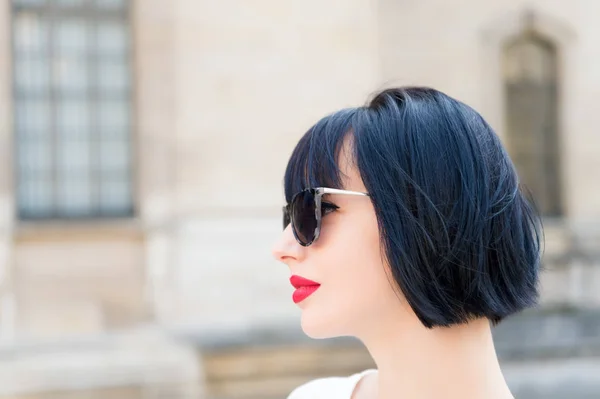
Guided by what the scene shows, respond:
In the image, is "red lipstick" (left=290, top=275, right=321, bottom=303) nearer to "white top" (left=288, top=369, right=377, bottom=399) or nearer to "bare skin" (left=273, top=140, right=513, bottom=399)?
"bare skin" (left=273, top=140, right=513, bottom=399)

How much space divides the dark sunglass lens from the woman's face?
0.02 m

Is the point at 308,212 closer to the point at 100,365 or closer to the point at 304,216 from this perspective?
the point at 304,216

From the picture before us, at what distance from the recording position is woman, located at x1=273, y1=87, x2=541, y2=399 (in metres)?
1.50

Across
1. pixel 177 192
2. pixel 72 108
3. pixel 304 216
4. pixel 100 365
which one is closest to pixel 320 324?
pixel 304 216

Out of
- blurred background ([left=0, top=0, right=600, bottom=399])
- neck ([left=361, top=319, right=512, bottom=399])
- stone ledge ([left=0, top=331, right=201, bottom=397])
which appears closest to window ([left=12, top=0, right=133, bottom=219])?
blurred background ([left=0, top=0, right=600, bottom=399])

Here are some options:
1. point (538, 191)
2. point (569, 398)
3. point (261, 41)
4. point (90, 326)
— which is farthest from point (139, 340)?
point (538, 191)

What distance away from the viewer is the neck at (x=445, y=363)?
161cm

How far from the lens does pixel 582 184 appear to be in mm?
11383

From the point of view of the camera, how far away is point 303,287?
1.70 m

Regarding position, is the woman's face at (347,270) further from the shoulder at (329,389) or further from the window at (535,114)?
the window at (535,114)

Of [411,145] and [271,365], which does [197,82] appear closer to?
[271,365]

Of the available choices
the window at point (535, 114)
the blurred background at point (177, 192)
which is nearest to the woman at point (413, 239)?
the blurred background at point (177, 192)

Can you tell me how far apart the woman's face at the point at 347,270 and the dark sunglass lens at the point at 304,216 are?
0.02 metres

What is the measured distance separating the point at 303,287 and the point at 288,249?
0.28 ft
